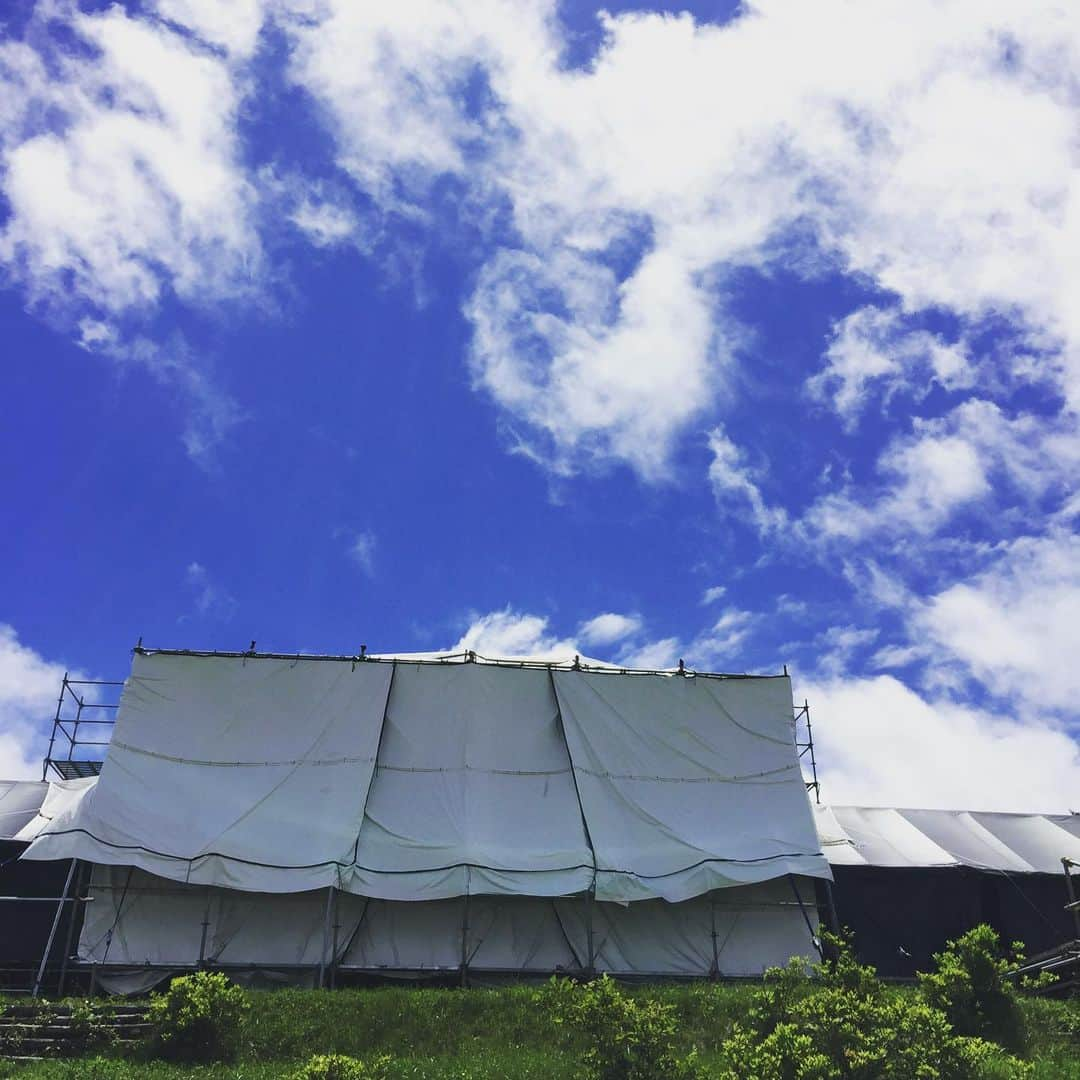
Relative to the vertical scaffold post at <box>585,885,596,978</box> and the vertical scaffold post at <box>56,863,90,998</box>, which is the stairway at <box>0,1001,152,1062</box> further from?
the vertical scaffold post at <box>585,885,596,978</box>

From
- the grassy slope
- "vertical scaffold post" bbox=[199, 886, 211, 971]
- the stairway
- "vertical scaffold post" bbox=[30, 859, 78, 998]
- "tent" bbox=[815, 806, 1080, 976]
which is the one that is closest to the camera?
the grassy slope

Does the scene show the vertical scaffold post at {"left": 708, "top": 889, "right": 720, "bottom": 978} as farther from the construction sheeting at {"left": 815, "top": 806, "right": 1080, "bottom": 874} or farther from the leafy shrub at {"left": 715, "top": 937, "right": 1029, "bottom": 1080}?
the leafy shrub at {"left": 715, "top": 937, "right": 1029, "bottom": 1080}

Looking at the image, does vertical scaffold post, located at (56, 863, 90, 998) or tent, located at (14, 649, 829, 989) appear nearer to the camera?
vertical scaffold post, located at (56, 863, 90, 998)

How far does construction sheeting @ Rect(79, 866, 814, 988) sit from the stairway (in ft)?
12.0

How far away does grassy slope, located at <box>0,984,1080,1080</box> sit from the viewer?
12195 mm

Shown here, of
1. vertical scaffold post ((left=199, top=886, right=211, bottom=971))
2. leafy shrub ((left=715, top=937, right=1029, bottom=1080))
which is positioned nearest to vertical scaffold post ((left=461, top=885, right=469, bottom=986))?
vertical scaffold post ((left=199, top=886, right=211, bottom=971))

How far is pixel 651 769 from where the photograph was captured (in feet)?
65.1

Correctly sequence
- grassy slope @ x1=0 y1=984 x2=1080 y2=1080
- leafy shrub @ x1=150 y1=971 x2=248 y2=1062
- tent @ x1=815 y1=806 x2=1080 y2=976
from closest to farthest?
grassy slope @ x1=0 y1=984 x2=1080 y2=1080
leafy shrub @ x1=150 y1=971 x2=248 y2=1062
tent @ x1=815 y1=806 x2=1080 y2=976

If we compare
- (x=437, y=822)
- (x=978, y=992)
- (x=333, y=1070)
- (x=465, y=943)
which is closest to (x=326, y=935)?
(x=465, y=943)

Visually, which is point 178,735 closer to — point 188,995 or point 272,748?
point 272,748

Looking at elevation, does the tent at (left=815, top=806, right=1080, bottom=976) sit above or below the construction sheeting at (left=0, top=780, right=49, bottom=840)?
below

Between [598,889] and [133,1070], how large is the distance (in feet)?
25.6

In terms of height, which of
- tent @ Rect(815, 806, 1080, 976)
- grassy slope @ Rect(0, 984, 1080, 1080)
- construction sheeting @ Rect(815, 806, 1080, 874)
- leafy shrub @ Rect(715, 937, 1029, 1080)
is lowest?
leafy shrub @ Rect(715, 937, 1029, 1080)

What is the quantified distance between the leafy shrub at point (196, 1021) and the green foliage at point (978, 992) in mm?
8338
